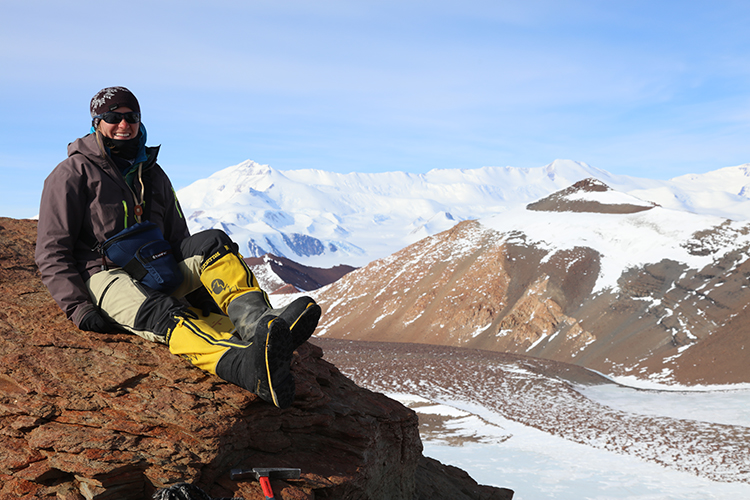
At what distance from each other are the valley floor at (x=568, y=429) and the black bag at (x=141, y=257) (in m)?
12.8

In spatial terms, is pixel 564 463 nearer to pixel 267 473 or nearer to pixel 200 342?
pixel 267 473

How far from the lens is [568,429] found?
2070 cm

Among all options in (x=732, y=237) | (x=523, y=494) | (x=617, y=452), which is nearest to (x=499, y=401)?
(x=617, y=452)

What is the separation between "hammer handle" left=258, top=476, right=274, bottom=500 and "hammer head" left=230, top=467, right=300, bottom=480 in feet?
0.23

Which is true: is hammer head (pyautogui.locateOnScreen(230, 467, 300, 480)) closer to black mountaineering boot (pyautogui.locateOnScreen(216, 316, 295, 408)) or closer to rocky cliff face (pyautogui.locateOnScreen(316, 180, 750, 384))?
black mountaineering boot (pyautogui.locateOnScreen(216, 316, 295, 408))

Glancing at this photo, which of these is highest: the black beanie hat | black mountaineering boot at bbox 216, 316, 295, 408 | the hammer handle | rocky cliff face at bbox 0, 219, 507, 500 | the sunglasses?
the black beanie hat

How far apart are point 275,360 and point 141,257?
1.85m

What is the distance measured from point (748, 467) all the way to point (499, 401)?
10.5 metres

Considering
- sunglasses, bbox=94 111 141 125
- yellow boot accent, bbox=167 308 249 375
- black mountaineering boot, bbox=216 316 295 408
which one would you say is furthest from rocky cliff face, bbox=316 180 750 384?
sunglasses, bbox=94 111 141 125

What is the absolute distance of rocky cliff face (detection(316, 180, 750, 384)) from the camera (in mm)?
36250

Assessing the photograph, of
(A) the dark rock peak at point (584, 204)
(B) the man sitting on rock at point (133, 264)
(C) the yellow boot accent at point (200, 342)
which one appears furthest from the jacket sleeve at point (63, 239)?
(A) the dark rock peak at point (584, 204)

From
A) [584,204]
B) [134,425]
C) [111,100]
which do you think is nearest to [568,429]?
[134,425]

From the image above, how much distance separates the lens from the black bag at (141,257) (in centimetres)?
512

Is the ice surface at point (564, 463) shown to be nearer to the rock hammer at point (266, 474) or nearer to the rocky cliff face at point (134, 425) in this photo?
the rocky cliff face at point (134, 425)
